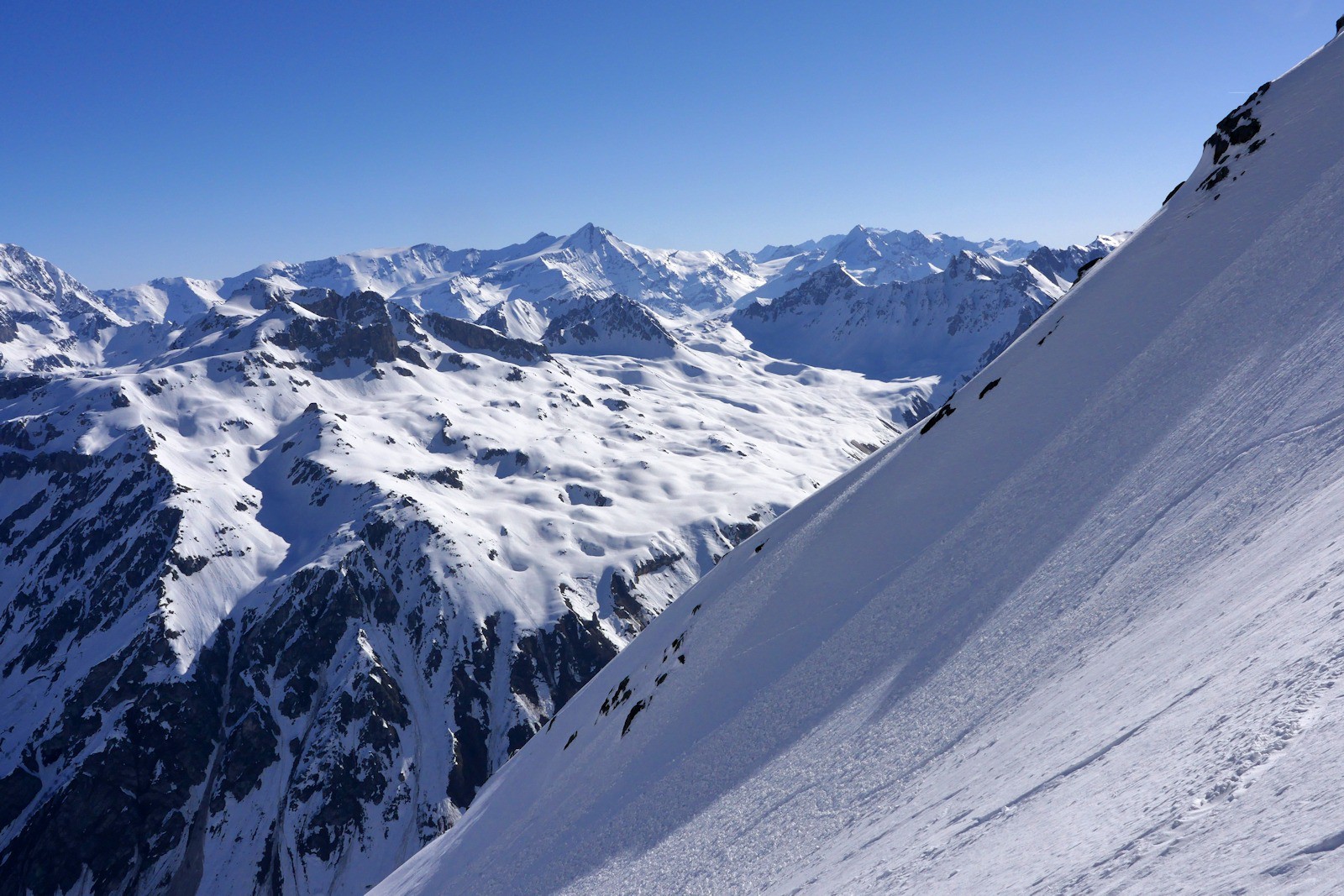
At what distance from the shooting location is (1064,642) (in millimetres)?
18312

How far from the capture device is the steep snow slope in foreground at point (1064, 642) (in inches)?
359

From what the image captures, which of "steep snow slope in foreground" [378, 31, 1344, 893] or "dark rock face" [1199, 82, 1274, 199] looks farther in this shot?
"dark rock face" [1199, 82, 1274, 199]

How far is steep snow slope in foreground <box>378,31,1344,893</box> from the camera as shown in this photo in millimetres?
9125

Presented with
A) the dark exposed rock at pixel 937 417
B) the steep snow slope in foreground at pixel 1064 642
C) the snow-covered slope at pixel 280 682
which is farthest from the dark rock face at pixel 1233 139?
the snow-covered slope at pixel 280 682

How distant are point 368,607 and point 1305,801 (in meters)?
193

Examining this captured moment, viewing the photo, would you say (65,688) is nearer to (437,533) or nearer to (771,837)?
(437,533)

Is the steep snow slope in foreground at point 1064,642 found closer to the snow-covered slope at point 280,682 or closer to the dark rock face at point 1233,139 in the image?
the dark rock face at point 1233,139

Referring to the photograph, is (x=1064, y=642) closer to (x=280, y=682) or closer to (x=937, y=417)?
(x=937, y=417)

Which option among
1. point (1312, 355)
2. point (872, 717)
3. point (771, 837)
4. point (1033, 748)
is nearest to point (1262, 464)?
point (1312, 355)

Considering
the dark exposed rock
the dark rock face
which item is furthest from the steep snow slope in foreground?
the dark exposed rock

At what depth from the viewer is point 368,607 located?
178500mm

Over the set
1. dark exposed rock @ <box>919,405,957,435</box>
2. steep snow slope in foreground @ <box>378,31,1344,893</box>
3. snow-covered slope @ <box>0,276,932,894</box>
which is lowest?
steep snow slope in foreground @ <box>378,31,1344,893</box>

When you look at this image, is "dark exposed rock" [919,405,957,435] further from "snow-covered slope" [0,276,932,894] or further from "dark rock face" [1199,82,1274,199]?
"snow-covered slope" [0,276,932,894]

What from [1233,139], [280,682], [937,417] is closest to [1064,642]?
[937,417]
